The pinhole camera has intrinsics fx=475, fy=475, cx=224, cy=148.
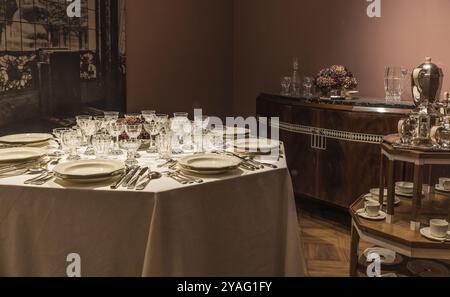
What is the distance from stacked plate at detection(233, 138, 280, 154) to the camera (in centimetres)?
214

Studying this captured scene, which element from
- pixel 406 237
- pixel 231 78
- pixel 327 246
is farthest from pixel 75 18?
pixel 406 237

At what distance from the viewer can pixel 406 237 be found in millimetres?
2064

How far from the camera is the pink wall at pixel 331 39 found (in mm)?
3629

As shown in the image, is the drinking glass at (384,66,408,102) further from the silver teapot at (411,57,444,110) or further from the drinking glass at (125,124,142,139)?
the drinking glass at (125,124,142,139)

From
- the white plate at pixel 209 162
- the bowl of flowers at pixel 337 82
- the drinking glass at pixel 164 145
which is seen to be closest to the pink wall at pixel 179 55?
the bowl of flowers at pixel 337 82

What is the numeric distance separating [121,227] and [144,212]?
0.10 meters

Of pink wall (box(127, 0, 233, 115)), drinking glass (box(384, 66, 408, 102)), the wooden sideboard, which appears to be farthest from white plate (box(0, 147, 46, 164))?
drinking glass (box(384, 66, 408, 102))

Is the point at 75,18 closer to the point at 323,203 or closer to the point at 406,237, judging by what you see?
Result: the point at 323,203

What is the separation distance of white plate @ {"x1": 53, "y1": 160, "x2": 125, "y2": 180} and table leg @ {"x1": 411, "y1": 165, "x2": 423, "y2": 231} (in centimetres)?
122

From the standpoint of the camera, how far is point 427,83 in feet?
6.74

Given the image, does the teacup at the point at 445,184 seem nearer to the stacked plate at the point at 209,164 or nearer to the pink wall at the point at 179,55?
the stacked plate at the point at 209,164

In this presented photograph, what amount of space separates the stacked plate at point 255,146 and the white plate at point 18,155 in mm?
861

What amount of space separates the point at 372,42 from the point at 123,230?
3.04m

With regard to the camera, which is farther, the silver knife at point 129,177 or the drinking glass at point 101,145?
the drinking glass at point 101,145
